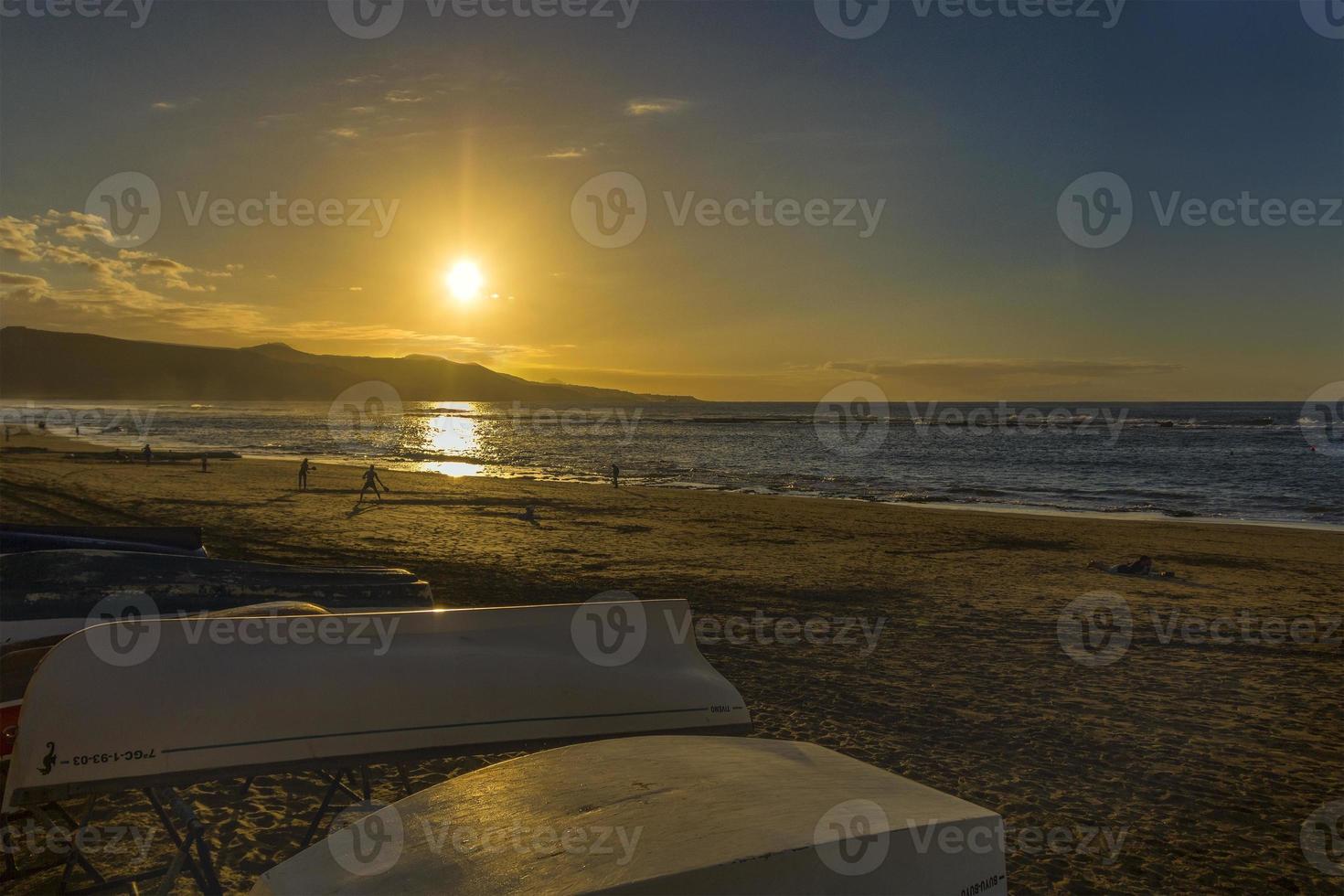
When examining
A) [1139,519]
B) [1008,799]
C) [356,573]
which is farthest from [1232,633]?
[1139,519]

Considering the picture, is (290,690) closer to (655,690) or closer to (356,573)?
(655,690)

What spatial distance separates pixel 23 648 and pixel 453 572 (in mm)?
7865

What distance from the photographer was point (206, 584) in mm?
7844

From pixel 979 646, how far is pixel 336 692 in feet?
22.9

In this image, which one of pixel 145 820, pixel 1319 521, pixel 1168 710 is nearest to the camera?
pixel 145 820

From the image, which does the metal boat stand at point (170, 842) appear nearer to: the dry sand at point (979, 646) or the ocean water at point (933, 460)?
the dry sand at point (979, 646)

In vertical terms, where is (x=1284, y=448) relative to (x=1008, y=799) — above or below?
above
